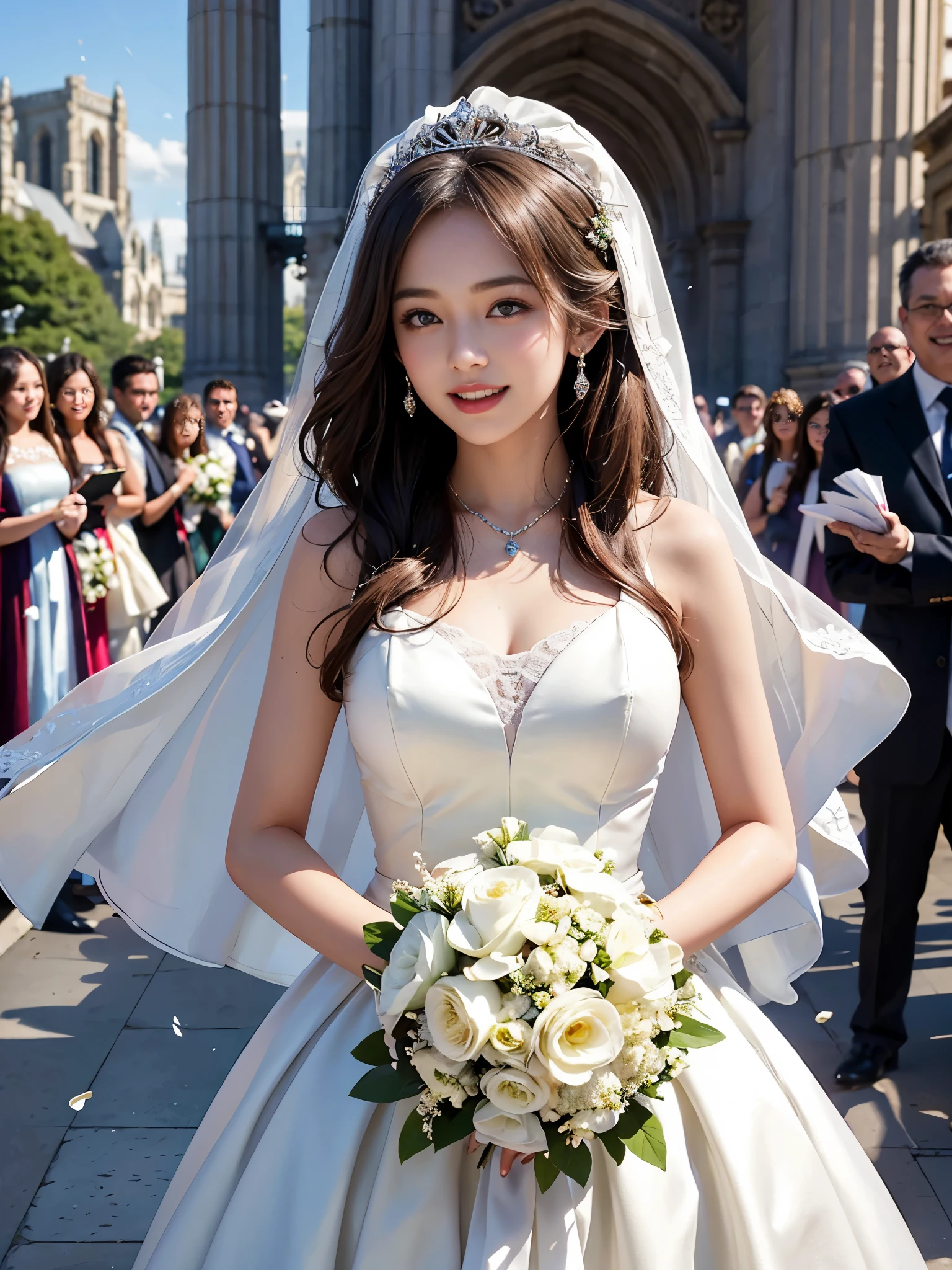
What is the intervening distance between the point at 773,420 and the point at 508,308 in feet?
20.3

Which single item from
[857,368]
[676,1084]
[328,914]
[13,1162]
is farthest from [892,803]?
[857,368]

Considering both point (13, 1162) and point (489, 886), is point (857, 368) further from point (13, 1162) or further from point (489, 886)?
point (489, 886)

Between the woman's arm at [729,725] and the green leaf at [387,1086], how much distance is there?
21.0 inches

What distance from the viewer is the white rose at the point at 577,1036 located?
4.74 feet

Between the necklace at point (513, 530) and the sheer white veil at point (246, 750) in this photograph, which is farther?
the sheer white veil at point (246, 750)

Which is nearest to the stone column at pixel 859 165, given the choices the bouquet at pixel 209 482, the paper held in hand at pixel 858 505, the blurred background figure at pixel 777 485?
the blurred background figure at pixel 777 485

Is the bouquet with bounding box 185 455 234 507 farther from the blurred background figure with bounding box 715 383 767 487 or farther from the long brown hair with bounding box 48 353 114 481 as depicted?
the blurred background figure with bounding box 715 383 767 487

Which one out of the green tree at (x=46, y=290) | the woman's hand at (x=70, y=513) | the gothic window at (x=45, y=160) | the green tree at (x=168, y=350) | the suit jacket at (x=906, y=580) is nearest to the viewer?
the suit jacket at (x=906, y=580)

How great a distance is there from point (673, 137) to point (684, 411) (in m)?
21.9

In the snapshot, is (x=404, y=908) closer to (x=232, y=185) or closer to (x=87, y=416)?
(x=87, y=416)

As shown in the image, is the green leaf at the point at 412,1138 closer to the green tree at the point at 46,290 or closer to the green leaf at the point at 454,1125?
the green leaf at the point at 454,1125

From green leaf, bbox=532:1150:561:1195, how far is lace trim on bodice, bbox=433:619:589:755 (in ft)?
1.94

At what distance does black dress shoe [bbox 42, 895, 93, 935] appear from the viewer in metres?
5.23

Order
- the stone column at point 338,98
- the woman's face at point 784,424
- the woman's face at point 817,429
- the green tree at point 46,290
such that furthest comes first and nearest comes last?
the green tree at point 46,290 < the stone column at point 338,98 < the woman's face at point 784,424 < the woman's face at point 817,429
